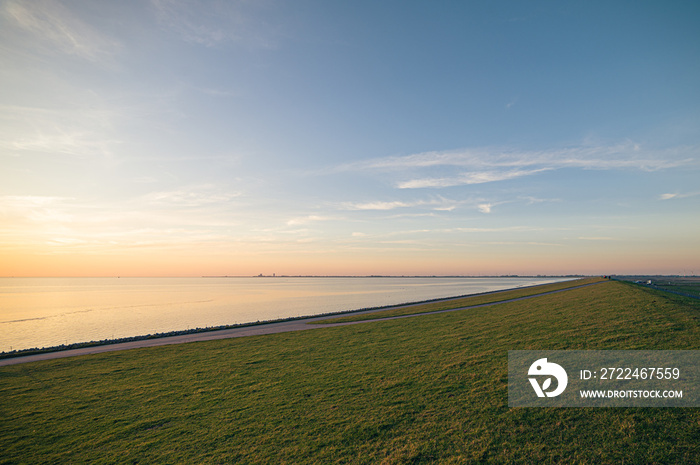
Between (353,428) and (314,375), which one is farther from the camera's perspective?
(314,375)

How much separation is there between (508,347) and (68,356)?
26527 millimetres

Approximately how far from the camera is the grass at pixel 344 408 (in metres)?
7.39

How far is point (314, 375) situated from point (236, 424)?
4615 millimetres

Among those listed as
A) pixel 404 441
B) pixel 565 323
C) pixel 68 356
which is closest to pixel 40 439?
pixel 404 441

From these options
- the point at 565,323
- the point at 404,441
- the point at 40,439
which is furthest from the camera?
the point at 565,323

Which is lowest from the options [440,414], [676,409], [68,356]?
[68,356]

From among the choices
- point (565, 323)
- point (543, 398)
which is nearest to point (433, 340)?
point (565, 323)

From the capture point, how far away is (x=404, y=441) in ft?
25.8

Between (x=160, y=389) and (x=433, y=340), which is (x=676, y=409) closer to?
(x=433, y=340)

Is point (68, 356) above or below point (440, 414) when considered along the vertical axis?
below

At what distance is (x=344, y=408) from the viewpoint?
10062 mm

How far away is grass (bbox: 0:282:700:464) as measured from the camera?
7.39 meters

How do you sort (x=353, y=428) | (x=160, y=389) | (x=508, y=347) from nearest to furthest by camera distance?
(x=353, y=428), (x=160, y=389), (x=508, y=347)

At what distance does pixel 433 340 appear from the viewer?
61.2 ft
